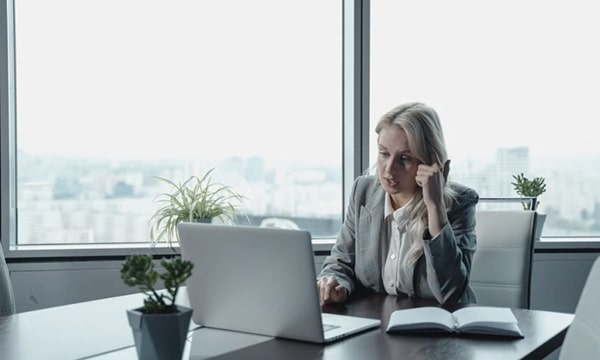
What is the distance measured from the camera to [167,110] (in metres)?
3.52

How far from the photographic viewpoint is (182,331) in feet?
4.06

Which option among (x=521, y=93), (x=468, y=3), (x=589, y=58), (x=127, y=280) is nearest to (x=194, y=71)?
(x=468, y=3)

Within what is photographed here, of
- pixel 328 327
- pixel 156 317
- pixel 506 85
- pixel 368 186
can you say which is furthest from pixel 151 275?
pixel 506 85

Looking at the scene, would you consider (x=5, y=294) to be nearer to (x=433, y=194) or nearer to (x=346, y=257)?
(x=346, y=257)

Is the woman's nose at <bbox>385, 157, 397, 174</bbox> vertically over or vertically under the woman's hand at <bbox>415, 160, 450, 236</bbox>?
over

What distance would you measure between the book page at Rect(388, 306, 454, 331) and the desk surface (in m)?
0.03

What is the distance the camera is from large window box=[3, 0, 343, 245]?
3.40 m

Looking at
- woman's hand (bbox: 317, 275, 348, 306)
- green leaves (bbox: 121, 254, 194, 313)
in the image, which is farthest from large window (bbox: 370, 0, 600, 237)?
green leaves (bbox: 121, 254, 194, 313)

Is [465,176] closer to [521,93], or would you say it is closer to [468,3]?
[521,93]

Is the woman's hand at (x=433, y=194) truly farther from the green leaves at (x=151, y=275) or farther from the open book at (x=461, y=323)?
the green leaves at (x=151, y=275)

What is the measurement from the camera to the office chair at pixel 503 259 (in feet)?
7.70

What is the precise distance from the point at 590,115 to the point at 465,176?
71 cm

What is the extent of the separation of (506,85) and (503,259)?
155 centimetres

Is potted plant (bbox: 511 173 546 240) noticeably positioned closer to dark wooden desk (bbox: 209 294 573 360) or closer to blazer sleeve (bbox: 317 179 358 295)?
blazer sleeve (bbox: 317 179 358 295)
